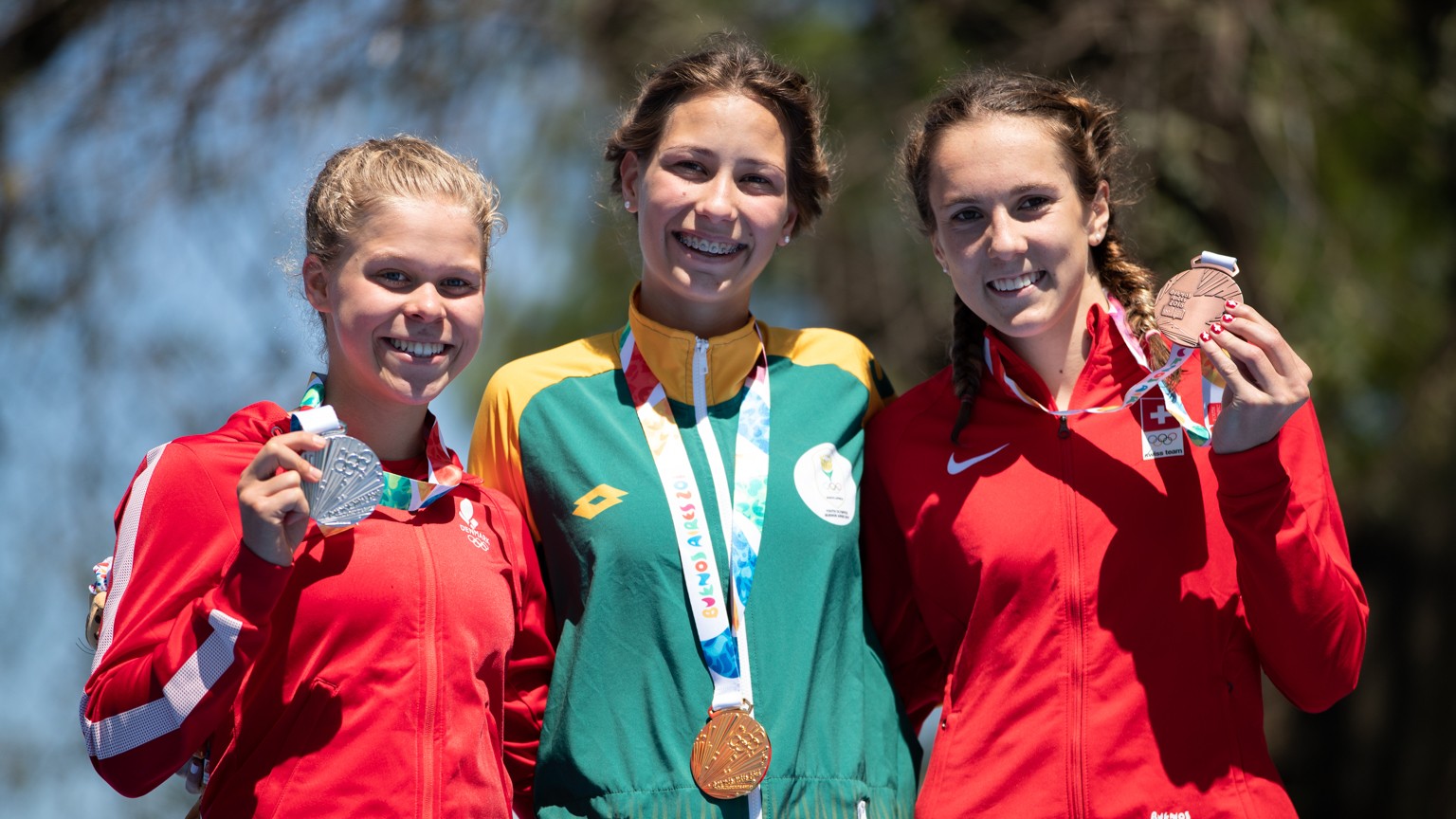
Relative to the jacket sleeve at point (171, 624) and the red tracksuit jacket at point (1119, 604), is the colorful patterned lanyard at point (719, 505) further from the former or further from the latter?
the jacket sleeve at point (171, 624)

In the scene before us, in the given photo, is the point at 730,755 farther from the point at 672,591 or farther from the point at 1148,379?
the point at 1148,379

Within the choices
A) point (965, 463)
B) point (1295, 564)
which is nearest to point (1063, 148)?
point (965, 463)

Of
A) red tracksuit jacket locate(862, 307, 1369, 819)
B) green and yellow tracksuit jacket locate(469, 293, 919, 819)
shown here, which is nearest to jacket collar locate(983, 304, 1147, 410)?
red tracksuit jacket locate(862, 307, 1369, 819)

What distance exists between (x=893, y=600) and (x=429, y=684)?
1.18 meters

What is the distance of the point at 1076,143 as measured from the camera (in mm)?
3264

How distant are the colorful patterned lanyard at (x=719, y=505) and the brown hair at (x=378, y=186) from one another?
1.71ft

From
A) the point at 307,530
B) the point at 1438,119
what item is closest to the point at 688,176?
the point at 307,530

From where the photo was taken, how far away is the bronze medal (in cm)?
287

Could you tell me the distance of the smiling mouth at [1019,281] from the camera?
3.18 metres

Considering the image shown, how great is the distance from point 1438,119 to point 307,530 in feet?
22.6

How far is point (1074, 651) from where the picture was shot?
9.83ft

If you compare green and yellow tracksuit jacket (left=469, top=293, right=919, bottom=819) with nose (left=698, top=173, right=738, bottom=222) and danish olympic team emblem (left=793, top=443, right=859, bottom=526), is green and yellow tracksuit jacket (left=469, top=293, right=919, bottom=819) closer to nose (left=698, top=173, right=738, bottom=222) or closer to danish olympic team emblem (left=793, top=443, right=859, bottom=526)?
danish olympic team emblem (left=793, top=443, right=859, bottom=526)

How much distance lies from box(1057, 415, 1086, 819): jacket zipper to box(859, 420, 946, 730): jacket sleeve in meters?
0.45

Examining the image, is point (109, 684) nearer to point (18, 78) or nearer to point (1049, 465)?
point (1049, 465)
